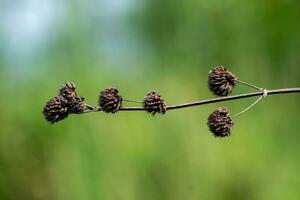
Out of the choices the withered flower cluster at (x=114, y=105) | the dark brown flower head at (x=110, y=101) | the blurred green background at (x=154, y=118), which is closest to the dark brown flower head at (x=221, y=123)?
the withered flower cluster at (x=114, y=105)

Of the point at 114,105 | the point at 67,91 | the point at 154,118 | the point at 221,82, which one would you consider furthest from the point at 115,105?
the point at 154,118

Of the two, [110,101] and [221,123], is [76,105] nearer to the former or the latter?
[110,101]

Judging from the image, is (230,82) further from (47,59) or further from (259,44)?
(259,44)

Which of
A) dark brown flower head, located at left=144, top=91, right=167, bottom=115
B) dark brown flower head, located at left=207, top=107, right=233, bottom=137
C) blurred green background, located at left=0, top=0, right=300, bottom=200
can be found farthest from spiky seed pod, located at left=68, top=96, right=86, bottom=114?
blurred green background, located at left=0, top=0, right=300, bottom=200

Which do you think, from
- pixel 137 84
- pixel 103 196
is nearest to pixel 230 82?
pixel 103 196

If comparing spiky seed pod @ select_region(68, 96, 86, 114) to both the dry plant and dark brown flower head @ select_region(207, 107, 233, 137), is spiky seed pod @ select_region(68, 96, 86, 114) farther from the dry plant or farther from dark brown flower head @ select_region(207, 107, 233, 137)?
dark brown flower head @ select_region(207, 107, 233, 137)

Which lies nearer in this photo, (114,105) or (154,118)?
(114,105)
